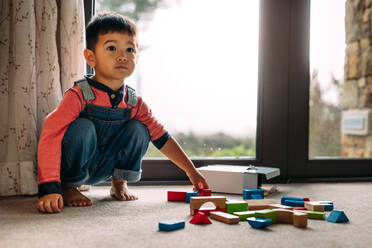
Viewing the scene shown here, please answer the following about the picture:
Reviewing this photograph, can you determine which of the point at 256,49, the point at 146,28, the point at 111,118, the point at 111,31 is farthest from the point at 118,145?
the point at 256,49

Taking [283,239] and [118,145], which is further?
[118,145]

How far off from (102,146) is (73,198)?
222 mm

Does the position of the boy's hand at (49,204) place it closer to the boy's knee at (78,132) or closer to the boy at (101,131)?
the boy at (101,131)

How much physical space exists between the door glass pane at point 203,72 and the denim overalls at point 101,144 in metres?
0.43

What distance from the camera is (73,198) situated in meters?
1.29

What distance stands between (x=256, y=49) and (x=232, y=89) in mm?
236

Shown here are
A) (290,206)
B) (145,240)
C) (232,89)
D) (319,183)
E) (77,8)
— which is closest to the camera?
(145,240)

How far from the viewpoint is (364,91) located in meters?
2.27

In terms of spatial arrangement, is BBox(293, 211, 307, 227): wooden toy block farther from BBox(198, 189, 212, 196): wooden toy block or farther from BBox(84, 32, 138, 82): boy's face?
BBox(84, 32, 138, 82): boy's face

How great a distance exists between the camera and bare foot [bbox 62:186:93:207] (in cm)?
127

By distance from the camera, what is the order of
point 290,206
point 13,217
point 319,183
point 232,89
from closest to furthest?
point 13,217 → point 290,206 → point 319,183 → point 232,89

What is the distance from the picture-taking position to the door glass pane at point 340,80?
203cm

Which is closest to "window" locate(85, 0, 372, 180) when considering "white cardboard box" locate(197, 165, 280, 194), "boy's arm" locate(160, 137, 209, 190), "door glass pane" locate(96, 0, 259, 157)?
"door glass pane" locate(96, 0, 259, 157)

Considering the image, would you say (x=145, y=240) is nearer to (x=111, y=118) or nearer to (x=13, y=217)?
(x=13, y=217)
